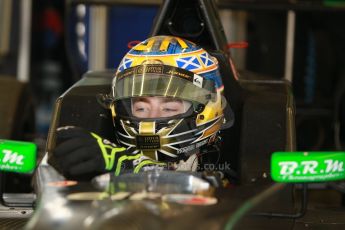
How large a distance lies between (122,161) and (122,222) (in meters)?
0.81

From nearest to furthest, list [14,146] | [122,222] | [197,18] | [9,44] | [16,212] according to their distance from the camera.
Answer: [122,222]
[14,146]
[16,212]
[197,18]
[9,44]

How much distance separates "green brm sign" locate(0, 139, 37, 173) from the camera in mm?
2914

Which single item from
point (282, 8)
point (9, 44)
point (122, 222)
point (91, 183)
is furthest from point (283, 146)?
point (9, 44)

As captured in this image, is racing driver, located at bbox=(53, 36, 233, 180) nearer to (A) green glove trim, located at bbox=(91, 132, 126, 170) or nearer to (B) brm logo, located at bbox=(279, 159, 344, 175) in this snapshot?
(A) green glove trim, located at bbox=(91, 132, 126, 170)

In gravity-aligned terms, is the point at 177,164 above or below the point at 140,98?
below

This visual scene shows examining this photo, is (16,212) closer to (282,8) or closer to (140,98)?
(140,98)

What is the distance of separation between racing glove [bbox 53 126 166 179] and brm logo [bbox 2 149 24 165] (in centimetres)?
13

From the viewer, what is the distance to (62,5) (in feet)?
27.6

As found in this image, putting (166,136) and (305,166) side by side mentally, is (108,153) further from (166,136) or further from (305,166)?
(305,166)

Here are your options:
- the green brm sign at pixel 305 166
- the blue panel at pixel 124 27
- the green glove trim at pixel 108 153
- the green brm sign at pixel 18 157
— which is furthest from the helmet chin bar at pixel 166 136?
the blue panel at pixel 124 27

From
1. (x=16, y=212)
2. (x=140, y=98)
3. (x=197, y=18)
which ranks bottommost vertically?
(x=16, y=212)

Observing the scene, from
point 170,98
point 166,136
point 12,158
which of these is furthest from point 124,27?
point 12,158

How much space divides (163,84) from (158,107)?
84 millimetres

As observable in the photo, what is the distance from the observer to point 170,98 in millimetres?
3402
